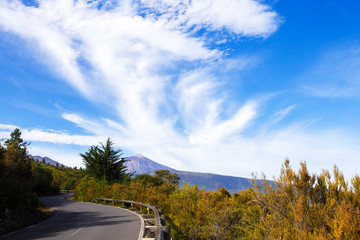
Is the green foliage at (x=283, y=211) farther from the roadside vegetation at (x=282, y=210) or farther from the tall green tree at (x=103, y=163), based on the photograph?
the tall green tree at (x=103, y=163)

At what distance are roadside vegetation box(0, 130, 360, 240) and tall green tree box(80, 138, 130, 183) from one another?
3516 mm

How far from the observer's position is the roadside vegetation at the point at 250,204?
348 inches

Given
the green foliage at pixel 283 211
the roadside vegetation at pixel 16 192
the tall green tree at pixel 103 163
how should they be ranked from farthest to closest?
1. the tall green tree at pixel 103 163
2. the roadside vegetation at pixel 16 192
3. the green foliage at pixel 283 211

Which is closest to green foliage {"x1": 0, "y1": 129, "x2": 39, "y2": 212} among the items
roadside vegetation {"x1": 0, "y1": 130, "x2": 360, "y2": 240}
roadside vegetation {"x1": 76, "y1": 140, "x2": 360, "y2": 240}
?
roadside vegetation {"x1": 0, "y1": 130, "x2": 360, "y2": 240}

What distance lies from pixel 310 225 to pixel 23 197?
51.1 feet

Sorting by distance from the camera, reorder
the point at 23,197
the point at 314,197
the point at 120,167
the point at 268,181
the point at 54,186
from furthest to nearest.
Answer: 1. the point at 54,186
2. the point at 120,167
3. the point at 23,197
4. the point at 268,181
5. the point at 314,197

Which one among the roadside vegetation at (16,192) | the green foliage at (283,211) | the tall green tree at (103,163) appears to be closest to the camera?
the green foliage at (283,211)

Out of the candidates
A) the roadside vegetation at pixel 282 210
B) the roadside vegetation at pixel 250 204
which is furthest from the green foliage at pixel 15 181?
the roadside vegetation at pixel 282 210

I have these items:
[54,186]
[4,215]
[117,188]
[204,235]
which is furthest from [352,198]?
[54,186]

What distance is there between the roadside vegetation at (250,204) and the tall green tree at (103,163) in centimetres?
352

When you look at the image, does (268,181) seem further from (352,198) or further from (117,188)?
(117,188)

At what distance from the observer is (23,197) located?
15.3 meters

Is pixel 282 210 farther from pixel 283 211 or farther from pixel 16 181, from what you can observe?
pixel 16 181

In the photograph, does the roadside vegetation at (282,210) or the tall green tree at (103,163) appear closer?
the roadside vegetation at (282,210)
